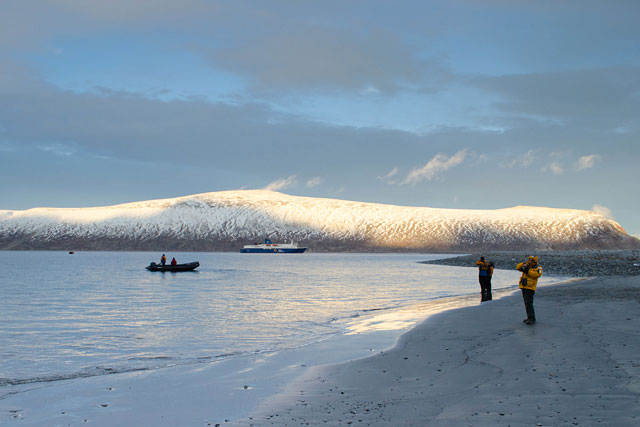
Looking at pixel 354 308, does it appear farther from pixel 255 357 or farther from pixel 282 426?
pixel 282 426

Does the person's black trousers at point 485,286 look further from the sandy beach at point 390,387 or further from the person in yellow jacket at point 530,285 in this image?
the sandy beach at point 390,387

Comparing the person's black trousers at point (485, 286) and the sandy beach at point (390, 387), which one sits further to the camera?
the person's black trousers at point (485, 286)

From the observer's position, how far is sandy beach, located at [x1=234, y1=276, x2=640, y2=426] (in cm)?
730

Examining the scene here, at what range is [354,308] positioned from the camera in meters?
24.1

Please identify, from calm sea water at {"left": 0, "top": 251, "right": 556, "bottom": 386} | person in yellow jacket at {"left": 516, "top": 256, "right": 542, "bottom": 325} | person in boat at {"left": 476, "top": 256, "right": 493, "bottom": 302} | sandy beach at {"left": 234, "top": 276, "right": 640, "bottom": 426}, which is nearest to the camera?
sandy beach at {"left": 234, "top": 276, "right": 640, "bottom": 426}

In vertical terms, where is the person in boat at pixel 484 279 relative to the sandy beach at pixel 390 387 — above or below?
above

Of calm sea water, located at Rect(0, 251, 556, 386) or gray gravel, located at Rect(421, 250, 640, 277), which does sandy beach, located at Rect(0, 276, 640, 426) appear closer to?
calm sea water, located at Rect(0, 251, 556, 386)

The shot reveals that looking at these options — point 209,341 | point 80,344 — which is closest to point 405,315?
point 209,341

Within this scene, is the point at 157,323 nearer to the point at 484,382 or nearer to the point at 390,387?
the point at 390,387

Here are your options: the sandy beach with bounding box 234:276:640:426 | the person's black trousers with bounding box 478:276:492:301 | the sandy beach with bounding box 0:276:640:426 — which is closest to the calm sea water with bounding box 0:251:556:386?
the sandy beach with bounding box 0:276:640:426

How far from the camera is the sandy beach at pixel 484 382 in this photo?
288 inches

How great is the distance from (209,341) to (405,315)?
7671mm

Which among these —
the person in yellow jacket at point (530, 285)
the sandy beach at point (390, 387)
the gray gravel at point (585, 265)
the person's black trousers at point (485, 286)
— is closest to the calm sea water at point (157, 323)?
the sandy beach at point (390, 387)

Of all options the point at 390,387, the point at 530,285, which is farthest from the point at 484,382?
the point at 530,285
